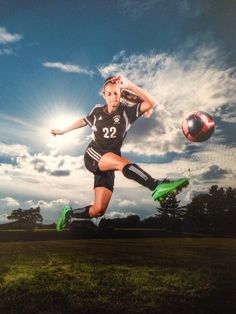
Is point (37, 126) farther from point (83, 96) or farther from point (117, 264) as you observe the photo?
point (117, 264)

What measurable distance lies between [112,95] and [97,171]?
0.81 metres

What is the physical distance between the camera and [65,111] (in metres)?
3.81

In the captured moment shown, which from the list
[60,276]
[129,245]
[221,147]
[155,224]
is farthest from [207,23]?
[60,276]

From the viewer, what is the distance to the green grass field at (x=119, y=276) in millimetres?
3020

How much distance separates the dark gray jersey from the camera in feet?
12.0

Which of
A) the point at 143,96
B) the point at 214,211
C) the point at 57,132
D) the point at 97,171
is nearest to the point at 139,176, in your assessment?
the point at 97,171

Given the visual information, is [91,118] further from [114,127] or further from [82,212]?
[82,212]

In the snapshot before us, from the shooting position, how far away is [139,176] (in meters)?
3.25

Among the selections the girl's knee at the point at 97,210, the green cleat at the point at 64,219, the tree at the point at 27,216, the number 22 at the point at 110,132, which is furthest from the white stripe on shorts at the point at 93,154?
the tree at the point at 27,216

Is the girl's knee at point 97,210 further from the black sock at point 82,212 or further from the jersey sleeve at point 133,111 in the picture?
the jersey sleeve at point 133,111

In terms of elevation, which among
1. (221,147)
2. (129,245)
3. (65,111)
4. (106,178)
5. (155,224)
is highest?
(65,111)

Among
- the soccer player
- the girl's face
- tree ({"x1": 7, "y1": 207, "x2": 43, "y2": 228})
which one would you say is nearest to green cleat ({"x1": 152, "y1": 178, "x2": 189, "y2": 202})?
the soccer player

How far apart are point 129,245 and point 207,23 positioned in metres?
2.50

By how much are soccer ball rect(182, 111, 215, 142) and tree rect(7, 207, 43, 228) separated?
1775 millimetres
